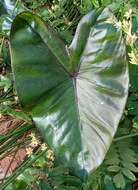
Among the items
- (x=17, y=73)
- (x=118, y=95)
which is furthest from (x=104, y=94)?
(x=17, y=73)

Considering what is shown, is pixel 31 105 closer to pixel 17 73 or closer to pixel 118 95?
pixel 17 73

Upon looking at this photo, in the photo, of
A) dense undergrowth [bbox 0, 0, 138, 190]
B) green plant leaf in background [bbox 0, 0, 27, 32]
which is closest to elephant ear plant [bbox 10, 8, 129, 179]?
dense undergrowth [bbox 0, 0, 138, 190]

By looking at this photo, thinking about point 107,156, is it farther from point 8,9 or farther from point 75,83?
point 8,9

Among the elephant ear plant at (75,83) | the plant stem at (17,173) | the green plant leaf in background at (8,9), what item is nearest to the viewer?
the elephant ear plant at (75,83)

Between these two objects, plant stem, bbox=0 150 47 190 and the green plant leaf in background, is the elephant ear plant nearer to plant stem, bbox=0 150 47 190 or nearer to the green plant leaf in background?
plant stem, bbox=0 150 47 190

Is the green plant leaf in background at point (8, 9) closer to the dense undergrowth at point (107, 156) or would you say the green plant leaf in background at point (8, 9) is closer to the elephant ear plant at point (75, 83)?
the dense undergrowth at point (107, 156)

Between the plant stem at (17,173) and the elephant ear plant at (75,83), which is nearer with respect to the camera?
the elephant ear plant at (75,83)

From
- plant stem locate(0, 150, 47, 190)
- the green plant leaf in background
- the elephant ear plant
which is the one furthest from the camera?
the green plant leaf in background

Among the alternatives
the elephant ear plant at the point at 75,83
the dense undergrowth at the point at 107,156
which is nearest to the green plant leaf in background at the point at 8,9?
the dense undergrowth at the point at 107,156
